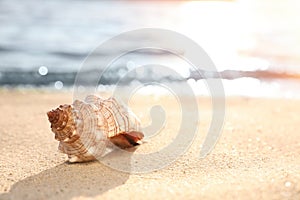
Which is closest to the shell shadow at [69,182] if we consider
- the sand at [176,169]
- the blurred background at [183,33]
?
the sand at [176,169]

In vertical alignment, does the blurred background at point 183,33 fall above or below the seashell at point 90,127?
above

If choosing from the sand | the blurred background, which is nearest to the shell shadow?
the sand

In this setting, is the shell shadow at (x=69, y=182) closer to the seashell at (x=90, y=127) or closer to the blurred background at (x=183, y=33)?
the seashell at (x=90, y=127)

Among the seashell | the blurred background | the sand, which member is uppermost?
the blurred background

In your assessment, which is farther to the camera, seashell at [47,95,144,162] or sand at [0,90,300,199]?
seashell at [47,95,144,162]

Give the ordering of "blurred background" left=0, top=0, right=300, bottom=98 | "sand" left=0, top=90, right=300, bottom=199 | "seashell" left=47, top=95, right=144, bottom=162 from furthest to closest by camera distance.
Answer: "blurred background" left=0, top=0, right=300, bottom=98 → "seashell" left=47, top=95, right=144, bottom=162 → "sand" left=0, top=90, right=300, bottom=199

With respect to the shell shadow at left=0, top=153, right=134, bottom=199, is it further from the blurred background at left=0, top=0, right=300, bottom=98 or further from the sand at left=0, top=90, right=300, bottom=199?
the blurred background at left=0, top=0, right=300, bottom=98

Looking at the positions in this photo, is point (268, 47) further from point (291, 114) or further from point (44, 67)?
point (291, 114)
